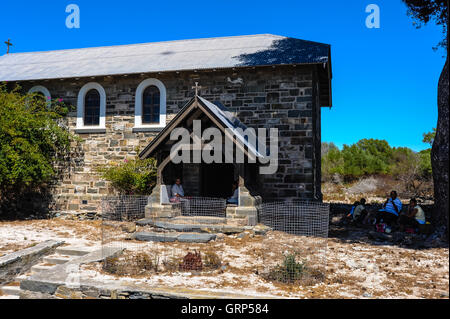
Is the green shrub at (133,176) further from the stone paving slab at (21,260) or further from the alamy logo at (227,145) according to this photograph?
the stone paving slab at (21,260)

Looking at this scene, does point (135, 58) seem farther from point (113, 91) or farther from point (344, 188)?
point (344, 188)

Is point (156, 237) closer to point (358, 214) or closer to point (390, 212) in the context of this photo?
point (358, 214)

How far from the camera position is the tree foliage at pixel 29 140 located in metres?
12.3

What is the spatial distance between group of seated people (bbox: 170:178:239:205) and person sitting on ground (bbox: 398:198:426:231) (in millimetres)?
4735

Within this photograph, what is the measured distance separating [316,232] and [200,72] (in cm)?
704

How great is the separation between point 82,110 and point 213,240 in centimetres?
829

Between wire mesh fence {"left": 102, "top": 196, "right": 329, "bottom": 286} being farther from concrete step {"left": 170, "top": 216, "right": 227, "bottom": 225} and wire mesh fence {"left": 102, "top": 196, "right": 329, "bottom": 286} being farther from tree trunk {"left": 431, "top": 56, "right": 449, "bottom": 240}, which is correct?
tree trunk {"left": 431, "top": 56, "right": 449, "bottom": 240}

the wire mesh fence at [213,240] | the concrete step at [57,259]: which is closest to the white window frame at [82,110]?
the wire mesh fence at [213,240]

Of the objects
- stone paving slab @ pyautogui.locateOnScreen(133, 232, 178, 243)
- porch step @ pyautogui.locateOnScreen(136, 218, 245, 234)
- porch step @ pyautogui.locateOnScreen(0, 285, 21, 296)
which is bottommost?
porch step @ pyautogui.locateOnScreen(0, 285, 21, 296)

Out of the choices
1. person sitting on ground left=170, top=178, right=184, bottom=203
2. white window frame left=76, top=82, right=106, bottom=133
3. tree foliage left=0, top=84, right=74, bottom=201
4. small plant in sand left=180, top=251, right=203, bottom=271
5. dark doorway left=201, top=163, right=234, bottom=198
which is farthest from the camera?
white window frame left=76, top=82, right=106, bottom=133

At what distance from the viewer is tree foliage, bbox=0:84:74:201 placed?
1226 cm

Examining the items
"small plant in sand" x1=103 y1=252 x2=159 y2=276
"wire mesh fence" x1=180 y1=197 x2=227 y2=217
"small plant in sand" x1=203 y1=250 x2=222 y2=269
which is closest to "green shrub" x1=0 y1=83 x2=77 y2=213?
"wire mesh fence" x1=180 y1=197 x2=227 y2=217

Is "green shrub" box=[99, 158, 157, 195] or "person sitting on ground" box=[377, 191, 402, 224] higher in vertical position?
"green shrub" box=[99, 158, 157, 195]

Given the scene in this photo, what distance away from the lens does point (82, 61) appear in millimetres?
15625
